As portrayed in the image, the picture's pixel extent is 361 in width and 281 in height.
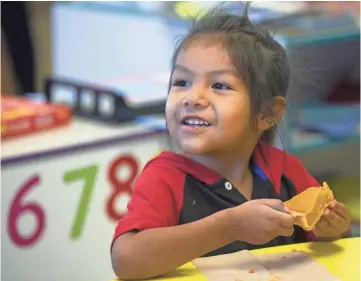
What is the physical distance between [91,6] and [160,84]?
1.52 ft

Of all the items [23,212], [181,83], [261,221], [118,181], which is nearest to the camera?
[261,221]

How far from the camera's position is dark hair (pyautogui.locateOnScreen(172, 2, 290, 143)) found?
90cm

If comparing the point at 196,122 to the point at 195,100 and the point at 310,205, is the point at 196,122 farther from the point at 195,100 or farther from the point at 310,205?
the point at 310,205

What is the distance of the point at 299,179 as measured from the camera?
103cm

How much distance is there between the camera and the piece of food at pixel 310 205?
2.67ft

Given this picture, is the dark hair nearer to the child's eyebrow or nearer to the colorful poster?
the child's eyebrow

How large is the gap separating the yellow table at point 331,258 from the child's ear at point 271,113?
0.52 ft

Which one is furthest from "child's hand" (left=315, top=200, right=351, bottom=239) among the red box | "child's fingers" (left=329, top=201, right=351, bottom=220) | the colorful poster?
the red box

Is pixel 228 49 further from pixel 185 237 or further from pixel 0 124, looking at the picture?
pixel 0 124

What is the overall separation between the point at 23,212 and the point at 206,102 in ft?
2.43

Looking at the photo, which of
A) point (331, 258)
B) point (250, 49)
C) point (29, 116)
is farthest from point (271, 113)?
point (29, 116)

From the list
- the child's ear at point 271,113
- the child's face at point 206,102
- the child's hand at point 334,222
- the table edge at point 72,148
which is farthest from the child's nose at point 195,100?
the table edge at point 72,148

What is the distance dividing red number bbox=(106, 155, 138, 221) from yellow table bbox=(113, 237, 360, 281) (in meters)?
0.73

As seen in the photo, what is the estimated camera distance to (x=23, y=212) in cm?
148
